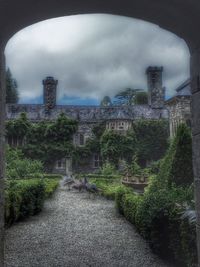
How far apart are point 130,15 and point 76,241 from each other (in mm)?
5648

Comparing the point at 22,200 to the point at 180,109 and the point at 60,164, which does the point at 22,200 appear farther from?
the point at 60,164

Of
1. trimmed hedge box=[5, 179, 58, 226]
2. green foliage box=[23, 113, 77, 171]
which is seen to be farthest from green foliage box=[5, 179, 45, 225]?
green foliage box=[23, 113, 77, 171]

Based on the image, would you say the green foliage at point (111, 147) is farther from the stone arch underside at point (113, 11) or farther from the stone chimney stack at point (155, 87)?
the stone arch underside at point (113, 11)

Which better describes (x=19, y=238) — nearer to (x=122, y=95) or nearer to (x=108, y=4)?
(x=108, y=4)

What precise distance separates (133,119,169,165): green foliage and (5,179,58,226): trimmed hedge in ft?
69.4

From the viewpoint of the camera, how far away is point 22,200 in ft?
33.1

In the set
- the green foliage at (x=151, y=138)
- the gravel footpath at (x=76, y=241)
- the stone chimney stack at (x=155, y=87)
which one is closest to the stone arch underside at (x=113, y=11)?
the gravel footpath at (x=76, y=241)

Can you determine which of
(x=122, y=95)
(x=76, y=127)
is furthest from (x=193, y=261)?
(x=122, y=95)

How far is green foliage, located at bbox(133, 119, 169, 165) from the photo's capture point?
107 feet

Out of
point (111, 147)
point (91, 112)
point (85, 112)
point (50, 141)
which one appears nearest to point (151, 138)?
point (111, 147)

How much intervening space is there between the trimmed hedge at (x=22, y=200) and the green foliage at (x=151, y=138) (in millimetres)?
21162

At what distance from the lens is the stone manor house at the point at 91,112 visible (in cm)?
3334

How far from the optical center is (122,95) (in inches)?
2061

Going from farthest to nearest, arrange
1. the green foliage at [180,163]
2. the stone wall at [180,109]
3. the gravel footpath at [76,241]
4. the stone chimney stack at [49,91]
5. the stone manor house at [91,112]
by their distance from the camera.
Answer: the stone chimney stack at [49,91]
the stone manor house at [91,112]
the stone wall at [180,109]
the green foliage at [180,163]
the gravel footpath at [76,241]
